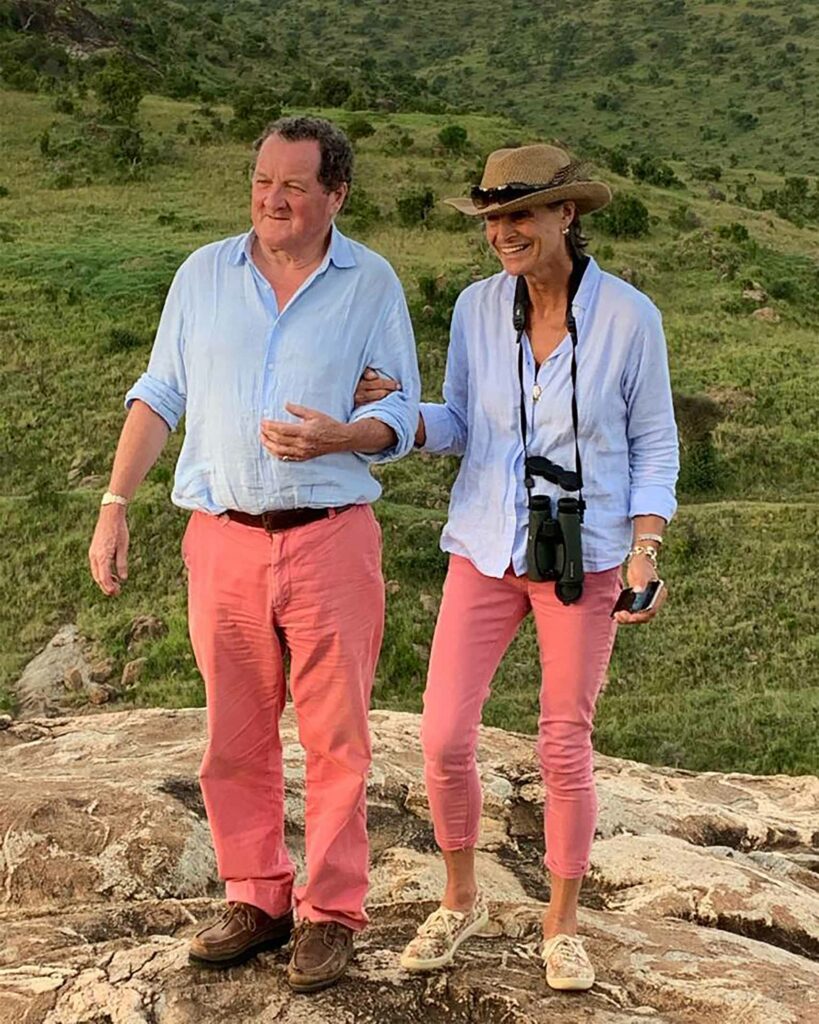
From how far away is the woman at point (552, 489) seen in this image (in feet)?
10.4

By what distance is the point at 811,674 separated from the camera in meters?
9.50

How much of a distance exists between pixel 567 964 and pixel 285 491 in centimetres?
140

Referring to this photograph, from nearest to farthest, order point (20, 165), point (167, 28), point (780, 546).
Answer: point (780, 546) < point (20, 165) < point (167, 28)

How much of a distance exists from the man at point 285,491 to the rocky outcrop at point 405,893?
0.65 ft

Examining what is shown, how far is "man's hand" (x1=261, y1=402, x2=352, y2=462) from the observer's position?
291cm

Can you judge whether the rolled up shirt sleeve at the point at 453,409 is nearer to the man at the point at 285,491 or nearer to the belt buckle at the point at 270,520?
the man at the point at 285,491

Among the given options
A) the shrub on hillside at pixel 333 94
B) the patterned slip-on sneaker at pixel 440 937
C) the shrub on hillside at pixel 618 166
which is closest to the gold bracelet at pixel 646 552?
the patterned slip-on sneaker at pixel 440 937

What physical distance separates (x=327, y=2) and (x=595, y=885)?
3276 inches

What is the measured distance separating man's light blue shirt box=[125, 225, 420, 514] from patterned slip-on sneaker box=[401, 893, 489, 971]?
1149 millimetres

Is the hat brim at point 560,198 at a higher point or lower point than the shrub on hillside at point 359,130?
lower

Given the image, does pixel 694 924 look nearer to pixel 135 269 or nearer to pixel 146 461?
pixel 146 461

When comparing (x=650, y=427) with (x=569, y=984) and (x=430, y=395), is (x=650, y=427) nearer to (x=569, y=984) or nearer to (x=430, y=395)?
(x=569, y=984)

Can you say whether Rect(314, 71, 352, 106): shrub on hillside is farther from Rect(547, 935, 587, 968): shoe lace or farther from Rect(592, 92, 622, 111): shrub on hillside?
Rect(547, 935, 587, 968): shoe lace

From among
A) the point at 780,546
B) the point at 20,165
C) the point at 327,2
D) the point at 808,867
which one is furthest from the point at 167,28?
the point at 808,867
